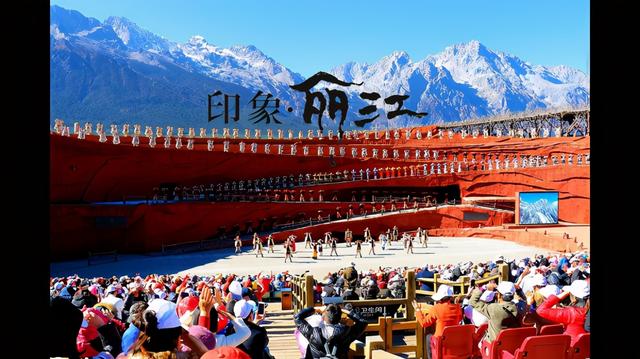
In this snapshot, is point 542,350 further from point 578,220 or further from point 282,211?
point 578,220

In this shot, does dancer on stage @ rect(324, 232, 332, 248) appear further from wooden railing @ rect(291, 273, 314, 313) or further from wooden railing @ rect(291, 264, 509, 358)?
wooden railing @ rect(291, 273, 314, 313)

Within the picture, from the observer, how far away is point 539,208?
30.5 metres

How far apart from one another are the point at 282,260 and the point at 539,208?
54.2ft

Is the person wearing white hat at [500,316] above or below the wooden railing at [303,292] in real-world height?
above

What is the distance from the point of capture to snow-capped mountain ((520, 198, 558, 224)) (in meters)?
30.4

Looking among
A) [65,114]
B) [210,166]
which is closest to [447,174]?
[210,166]

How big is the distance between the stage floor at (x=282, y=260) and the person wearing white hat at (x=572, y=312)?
49.5 feet

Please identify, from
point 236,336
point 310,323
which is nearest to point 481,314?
point 310,323

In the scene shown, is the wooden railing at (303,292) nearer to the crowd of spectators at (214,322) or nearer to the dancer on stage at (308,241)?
→ the crowd of spectators at (214,322)

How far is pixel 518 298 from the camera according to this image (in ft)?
22.0

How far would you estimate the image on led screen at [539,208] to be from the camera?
30.4m

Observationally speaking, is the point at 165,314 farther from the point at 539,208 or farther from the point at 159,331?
the point at 539,208

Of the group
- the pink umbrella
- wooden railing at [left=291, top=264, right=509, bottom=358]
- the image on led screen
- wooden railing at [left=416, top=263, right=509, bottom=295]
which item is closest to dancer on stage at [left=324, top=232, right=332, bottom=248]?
the image on led screen

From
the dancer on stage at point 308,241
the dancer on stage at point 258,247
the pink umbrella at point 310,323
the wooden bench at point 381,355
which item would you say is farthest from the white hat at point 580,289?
→ the dancer on stage at point 308,241
